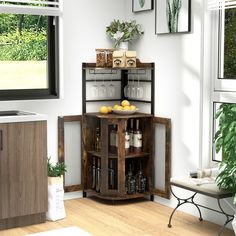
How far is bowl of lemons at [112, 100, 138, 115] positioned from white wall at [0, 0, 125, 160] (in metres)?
0.41

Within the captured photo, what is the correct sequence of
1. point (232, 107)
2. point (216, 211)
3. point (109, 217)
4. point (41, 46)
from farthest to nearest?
point (41, 46)
point (109, 217)
point (216, 211)
point (232, 107)

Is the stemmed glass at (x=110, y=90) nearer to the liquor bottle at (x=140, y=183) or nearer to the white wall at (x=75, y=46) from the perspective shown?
the white wall at (x=75, y=46)

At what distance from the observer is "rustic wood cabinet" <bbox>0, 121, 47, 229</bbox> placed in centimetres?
430

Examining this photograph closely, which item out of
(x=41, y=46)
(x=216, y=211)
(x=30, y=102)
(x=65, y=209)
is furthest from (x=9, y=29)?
(x=216, y=211)

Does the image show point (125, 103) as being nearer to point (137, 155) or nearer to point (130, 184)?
point (137, 155)

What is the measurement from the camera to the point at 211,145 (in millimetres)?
4695

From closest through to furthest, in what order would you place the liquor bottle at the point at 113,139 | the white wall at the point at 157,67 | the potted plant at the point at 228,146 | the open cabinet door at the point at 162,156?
the potted plant at the point at 228,146 → the white wall at the point at 157,67 → the open cabinet door at the point at 162,156 → the liquor bottle at the point at 113,139

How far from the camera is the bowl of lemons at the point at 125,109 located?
521cm

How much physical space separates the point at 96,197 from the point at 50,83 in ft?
4.27

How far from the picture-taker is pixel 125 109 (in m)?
5.23

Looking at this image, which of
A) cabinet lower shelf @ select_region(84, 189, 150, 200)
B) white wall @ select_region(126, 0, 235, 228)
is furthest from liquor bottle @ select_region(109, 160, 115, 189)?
white wall @ select_region(126, 0, 235, 228)

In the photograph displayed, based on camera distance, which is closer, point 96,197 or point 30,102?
point 30,102

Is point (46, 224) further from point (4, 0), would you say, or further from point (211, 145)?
point (4, 0)

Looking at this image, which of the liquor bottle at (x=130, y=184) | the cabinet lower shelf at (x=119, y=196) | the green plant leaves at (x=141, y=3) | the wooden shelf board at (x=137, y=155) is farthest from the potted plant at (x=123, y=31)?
the cabinet lower shelf at (x=119, y=196)
